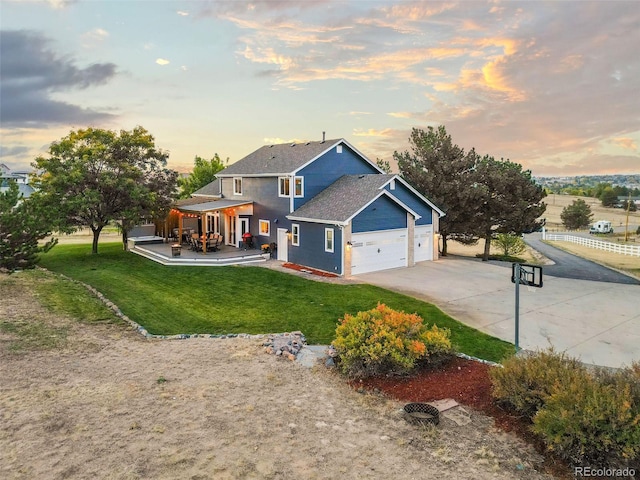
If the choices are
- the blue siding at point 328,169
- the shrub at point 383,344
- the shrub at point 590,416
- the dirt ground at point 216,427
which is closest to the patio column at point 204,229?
the blue siding at point 328,169

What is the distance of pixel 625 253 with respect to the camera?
3716 centimetres

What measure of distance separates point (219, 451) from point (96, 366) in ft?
16.6

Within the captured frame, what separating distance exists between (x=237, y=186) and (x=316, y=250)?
10.2 metres

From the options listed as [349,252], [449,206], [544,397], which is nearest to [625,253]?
[449,206]

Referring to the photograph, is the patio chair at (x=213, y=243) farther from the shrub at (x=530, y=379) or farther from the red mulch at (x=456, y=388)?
the shrub at (x=530, y=379)

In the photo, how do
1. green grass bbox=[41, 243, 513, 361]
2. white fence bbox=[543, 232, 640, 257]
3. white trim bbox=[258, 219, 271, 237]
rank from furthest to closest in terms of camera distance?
white fence bbox=[543, 232, 640, 257] → white trim bbox=[258, 219, 271, 237] → green grass bbox=[41, 243, 513, 361]

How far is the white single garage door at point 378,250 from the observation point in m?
22.3

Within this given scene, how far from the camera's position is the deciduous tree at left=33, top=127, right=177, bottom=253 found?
24.3 metres

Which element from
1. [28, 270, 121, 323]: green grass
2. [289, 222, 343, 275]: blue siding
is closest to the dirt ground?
[28, 270, 121, 323]: green grass

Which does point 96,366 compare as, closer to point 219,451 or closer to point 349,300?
point 219,451

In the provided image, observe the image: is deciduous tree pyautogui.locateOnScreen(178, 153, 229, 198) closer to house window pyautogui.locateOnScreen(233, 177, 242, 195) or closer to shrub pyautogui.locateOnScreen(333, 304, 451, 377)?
house window pyautogui.locateOnScreen(233, 177, 242, 195)

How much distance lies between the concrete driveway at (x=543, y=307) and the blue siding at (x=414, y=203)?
3832 millimetres

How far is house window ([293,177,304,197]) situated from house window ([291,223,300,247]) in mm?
1957

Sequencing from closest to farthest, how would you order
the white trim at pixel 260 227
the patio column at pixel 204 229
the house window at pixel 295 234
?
the house window at pixel 295 234
the patio column at pixel 204 229
the white trim at pixel 260 227
